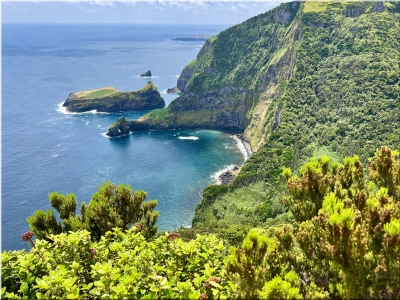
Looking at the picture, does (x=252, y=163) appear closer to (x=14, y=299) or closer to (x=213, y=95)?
(x=213, y=95)

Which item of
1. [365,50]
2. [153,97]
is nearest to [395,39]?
[365,50]

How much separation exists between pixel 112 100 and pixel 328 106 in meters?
118

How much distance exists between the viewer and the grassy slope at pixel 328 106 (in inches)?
3556

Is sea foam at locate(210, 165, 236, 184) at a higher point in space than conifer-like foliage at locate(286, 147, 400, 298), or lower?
lower

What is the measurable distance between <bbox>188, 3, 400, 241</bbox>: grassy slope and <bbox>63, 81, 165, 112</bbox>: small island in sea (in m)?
83.1

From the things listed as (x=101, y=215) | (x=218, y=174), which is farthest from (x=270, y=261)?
(x=218, y=174)

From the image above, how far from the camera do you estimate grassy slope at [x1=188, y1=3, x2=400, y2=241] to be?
90.3 metres

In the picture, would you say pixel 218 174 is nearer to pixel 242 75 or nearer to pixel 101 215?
pixel 242 75

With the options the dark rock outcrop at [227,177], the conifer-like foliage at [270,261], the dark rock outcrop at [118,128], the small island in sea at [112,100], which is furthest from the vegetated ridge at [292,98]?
the conifer-like foliage at [270,261]

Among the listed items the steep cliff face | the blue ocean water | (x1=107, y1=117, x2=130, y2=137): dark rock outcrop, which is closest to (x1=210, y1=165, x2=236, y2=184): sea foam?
the blue ocean water

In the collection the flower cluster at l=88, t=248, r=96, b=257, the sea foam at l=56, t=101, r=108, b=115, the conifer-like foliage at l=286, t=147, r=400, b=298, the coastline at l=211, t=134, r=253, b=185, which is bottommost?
the coastline at l=211, t=134, r=253, b=185

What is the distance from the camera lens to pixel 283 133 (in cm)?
11688

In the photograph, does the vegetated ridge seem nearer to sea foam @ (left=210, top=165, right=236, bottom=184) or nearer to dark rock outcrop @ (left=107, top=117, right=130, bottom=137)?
dark rock outcrop @ (left=107, top=117, right=130, bottom=137)

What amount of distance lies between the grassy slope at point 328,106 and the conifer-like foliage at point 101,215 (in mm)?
55665
